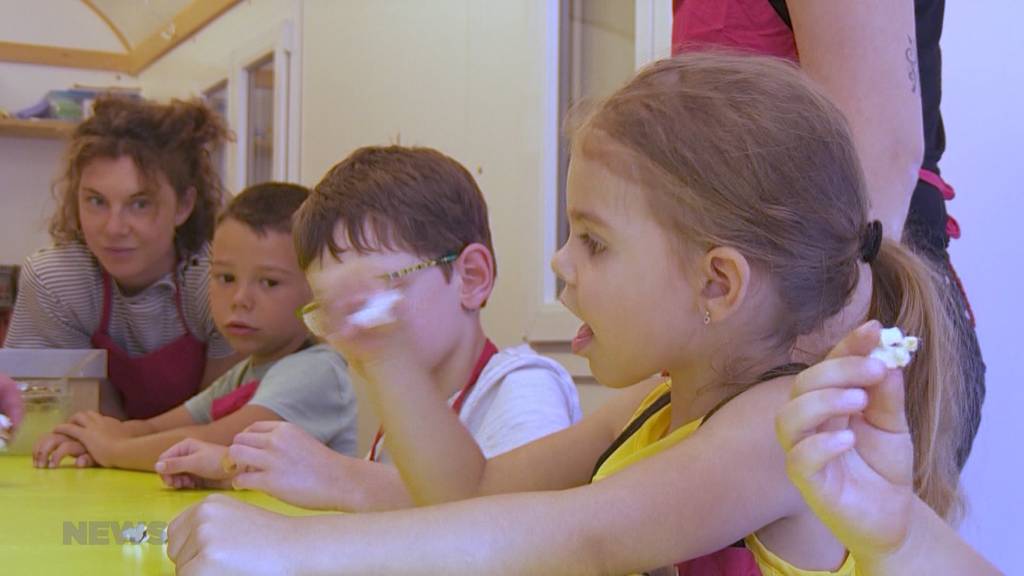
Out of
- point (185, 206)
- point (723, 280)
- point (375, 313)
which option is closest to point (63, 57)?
point (185, 206)

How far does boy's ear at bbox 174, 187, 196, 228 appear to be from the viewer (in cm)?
192

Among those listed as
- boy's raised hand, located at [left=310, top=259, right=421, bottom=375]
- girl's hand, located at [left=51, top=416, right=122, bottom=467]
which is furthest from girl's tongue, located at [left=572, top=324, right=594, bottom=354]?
girl's hand, located at [left=51, top=416, right=122, bottom=467]

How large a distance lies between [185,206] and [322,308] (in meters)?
1.17

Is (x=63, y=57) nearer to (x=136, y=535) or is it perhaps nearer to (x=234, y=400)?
(x=234, y=400)

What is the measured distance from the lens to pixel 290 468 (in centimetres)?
91

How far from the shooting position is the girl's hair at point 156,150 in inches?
74.2

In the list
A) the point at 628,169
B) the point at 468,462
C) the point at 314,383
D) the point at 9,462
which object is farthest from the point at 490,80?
the point at 628,169

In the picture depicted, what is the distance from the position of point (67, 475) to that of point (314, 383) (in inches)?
11.5

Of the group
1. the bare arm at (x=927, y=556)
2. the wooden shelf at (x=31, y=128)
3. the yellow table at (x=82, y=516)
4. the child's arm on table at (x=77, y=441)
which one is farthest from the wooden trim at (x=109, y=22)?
the bare arm at (x=927, y=556)

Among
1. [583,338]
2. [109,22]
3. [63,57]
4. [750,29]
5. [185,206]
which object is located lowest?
[583,338]

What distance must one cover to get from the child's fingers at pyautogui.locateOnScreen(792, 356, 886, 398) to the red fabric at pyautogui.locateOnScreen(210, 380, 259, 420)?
3.50 ft

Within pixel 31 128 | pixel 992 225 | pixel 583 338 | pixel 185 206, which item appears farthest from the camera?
pixel 31 128

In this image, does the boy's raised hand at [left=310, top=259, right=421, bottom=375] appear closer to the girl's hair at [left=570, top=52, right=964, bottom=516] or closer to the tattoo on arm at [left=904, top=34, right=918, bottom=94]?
the girl's hair at [left=570, top=52, right=964, bottom=516]

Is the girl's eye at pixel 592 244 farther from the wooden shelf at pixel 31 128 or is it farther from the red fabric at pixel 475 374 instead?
the wooden shelf at pixel 31 128
